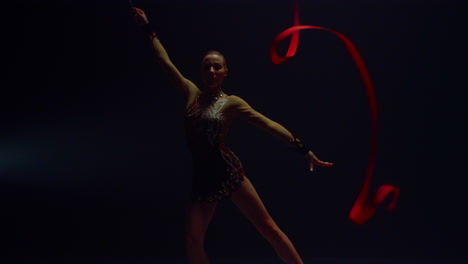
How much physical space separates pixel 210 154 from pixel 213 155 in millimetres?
20

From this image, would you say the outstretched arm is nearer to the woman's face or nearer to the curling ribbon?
the woman's face

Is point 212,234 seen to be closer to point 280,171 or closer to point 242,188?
point 280,171

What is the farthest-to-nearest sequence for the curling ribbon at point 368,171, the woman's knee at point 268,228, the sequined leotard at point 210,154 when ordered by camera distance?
the woman's knee at point 268,228, the sequined leotard at point 210,154, the curling ribbon at point 368,171

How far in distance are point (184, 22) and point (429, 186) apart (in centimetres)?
242

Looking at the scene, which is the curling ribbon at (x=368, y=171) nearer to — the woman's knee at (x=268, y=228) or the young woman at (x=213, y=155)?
the young woman at (x=213, y=155)

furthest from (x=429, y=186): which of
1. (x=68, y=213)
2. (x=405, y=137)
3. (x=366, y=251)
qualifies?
(x=68, y=213)

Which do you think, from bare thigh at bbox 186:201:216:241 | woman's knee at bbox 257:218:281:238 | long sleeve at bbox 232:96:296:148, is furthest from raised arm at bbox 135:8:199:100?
woman's knee at bbox 257:218:281:238

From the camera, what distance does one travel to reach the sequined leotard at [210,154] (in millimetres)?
3262

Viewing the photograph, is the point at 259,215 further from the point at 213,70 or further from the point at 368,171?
the point at 213,70

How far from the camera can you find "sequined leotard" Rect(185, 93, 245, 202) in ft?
10.7

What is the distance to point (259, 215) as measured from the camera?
3365 mm

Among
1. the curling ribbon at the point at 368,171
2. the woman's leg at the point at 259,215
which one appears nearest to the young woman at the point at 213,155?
the woman's leg at the point at 259,215

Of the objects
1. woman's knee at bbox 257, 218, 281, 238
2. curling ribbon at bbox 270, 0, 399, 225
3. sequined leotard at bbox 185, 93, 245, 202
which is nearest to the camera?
curling ribbon at bbox 270, 0, 399, 225

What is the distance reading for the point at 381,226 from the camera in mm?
4629
